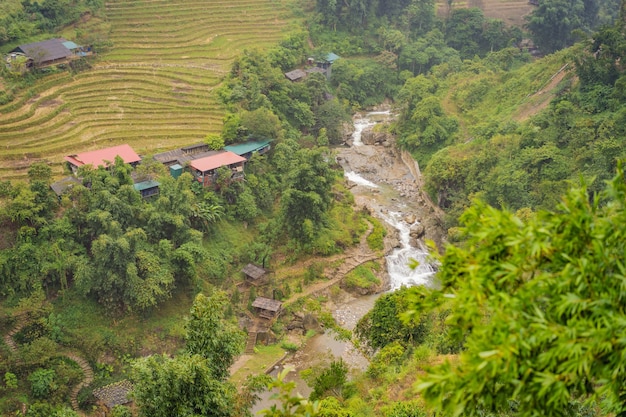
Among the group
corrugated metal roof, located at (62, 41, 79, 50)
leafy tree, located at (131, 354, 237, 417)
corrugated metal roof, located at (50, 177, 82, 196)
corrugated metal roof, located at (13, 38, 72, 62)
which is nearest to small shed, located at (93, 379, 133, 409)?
leafy tree, located at (131, 354, 237, 417)

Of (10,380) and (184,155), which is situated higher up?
(184,155)

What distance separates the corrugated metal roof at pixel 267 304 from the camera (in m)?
25.5

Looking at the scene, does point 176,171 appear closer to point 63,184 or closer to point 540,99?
point 63,184

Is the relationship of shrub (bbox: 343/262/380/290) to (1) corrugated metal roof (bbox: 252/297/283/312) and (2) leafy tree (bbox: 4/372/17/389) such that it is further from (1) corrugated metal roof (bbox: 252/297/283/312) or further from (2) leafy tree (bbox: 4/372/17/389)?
(2) leafy tree (bbox: 4/372/17/389)

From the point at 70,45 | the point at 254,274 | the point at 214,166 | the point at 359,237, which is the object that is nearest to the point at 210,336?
the point at 254,274

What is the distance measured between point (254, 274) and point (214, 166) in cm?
670

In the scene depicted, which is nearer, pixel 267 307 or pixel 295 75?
pixel 267 307

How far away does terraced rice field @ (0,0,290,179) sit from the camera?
3014cm

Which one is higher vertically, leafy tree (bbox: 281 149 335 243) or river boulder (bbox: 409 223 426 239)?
leafy tree (bbox: 281 149 335 243)

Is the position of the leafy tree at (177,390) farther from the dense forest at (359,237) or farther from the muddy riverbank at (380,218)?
the muddy riverbank at (380,218)

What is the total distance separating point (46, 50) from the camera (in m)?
34.8

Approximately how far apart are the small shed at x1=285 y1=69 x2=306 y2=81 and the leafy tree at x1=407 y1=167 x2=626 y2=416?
3894 centimetres

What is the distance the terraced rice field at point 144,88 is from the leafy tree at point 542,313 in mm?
27495

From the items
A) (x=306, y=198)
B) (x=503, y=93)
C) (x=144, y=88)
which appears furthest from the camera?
(x=503, y=93)
